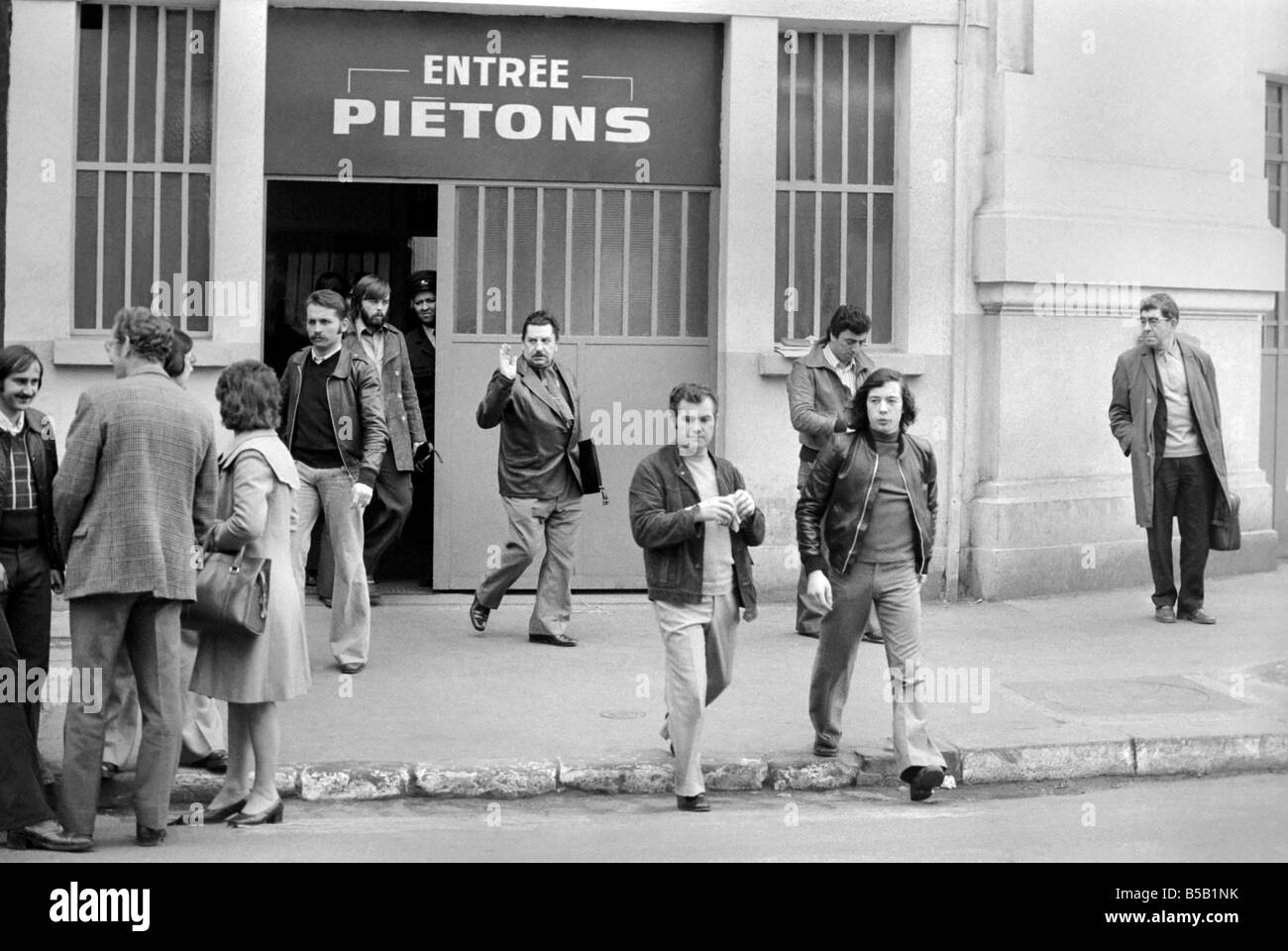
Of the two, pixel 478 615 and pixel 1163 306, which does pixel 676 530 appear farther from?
pixel 1163 306

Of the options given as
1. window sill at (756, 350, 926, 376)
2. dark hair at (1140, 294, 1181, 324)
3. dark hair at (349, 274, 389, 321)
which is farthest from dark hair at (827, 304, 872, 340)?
dark hair at (349, 274, 389, 321)

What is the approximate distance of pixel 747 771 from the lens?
25.3ft

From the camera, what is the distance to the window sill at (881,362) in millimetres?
11672

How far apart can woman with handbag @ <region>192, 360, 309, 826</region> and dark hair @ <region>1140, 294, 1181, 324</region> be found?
6.41 meters

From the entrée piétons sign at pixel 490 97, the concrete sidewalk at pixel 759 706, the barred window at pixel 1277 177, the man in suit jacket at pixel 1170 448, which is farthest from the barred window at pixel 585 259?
the barred window at pixel 1277 177

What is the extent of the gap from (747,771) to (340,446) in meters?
2.99

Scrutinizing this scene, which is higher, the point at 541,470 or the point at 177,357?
the point at 177,357

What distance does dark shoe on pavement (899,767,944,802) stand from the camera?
7379 mm

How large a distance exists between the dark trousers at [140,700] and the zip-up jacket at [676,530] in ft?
6.21

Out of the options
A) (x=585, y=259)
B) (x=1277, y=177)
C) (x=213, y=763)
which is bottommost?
(x=213, y=763)

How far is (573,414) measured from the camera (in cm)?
1026

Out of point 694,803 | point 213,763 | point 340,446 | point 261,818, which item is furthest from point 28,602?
point 694,803

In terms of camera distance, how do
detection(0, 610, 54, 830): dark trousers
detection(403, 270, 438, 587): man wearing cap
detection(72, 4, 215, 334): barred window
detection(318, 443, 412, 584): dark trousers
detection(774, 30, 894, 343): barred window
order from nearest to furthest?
detection(0, 610, 54, 830): dark trousers < detection(318, 443, 412, 584): dark trousers < detection(72, 4, 215, 334): barred window < detection(774, 30, 894, 343): barred window < detection(403, 270, 438, 587): man wearing cap

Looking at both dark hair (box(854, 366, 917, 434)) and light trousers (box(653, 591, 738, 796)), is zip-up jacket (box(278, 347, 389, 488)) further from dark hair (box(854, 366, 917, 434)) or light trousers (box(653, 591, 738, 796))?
dark hair (box(854, 366, 917, 434))
